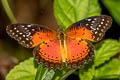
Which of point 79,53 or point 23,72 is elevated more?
point 79,53

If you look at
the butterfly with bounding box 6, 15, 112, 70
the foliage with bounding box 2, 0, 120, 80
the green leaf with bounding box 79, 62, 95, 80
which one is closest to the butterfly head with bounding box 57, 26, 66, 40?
the butterfly with bounding box 6, 15, 112, 70

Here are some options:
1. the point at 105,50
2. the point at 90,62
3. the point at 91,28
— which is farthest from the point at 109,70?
the point at 91,28

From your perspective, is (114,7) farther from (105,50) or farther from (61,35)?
(61,35)

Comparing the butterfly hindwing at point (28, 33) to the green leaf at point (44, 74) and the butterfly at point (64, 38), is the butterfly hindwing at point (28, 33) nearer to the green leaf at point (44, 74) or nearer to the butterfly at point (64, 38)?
the butterfly at point (64, 38)

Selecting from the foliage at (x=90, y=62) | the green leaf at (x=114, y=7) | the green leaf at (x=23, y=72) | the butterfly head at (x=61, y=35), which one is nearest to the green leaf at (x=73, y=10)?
the foliage at (x=90, y=62)

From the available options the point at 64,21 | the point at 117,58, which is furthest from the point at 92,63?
the point at 117,58

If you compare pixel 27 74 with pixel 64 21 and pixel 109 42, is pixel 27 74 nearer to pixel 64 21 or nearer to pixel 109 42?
pixel 64 21

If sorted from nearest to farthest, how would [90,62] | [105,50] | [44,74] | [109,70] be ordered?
[44,74] → [90,62] → [105,50] → [109,70]
